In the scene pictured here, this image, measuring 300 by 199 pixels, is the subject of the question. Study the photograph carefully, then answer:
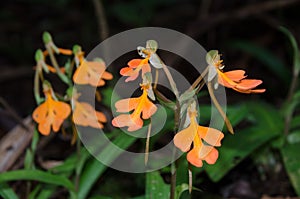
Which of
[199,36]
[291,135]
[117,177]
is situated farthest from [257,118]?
[199,36]

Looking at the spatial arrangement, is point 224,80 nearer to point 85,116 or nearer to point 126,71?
point 126,71

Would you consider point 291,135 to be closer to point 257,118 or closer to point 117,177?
point 257,118

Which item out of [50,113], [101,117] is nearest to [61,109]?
[50,113]

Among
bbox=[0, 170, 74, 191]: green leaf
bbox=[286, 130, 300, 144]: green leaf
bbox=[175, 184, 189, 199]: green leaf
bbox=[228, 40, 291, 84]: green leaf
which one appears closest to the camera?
bbox=[175, 184, 189, 199]: green leaf

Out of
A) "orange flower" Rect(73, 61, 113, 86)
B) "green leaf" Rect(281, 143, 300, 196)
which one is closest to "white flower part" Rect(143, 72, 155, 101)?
"orange flower" Rect(73, 61, 113, 86)

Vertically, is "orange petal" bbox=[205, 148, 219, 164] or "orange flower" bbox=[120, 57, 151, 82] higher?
"orange flower" bbox=[120, 57, 151, 82]

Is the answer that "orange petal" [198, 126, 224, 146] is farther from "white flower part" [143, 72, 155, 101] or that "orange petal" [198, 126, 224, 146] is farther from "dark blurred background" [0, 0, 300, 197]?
"dark blurred background" [0, 0, 300, 197]
